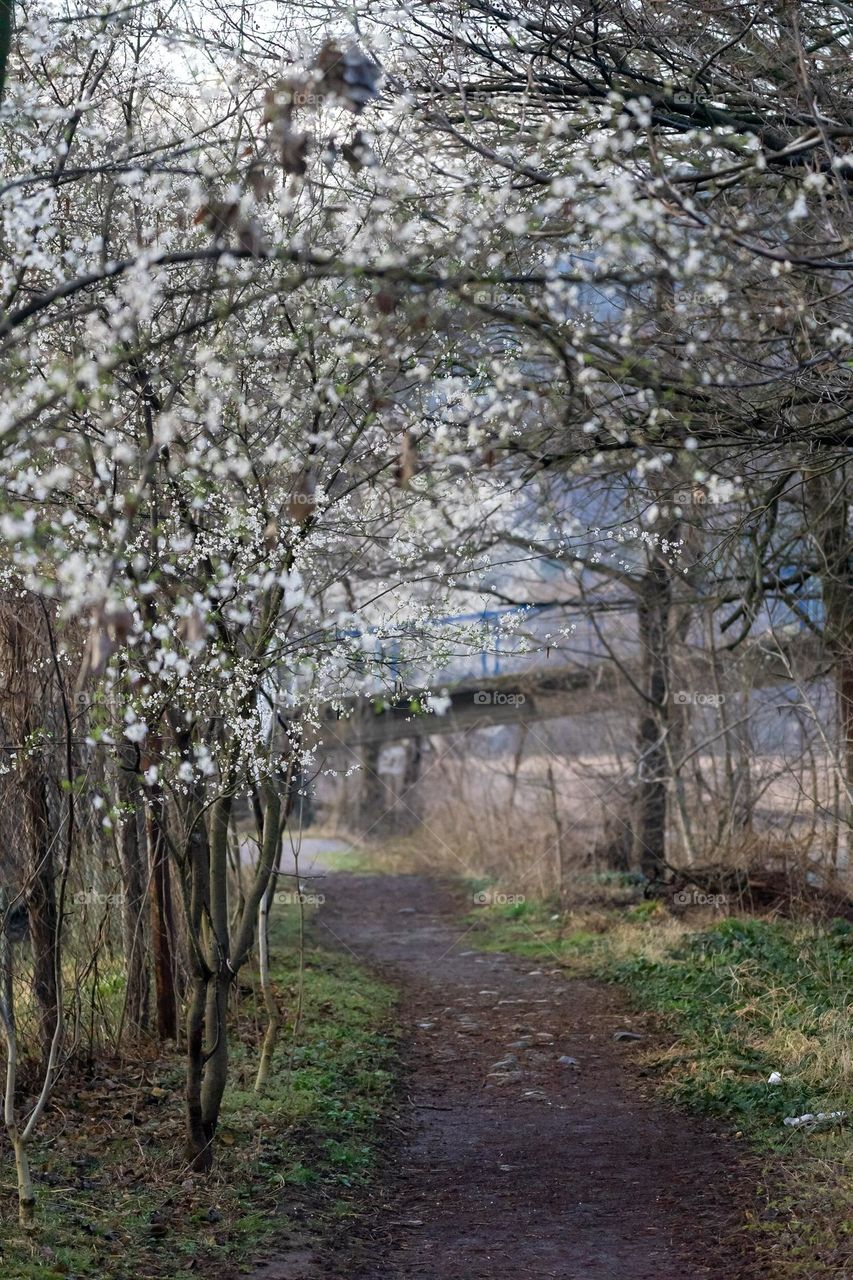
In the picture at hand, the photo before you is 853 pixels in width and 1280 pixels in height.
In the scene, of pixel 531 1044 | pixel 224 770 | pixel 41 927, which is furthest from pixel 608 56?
pixel 531 1044

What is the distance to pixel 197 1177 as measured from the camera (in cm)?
608

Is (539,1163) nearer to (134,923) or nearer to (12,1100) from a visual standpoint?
(12,1100)

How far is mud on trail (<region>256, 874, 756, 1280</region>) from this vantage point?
17.8 feet

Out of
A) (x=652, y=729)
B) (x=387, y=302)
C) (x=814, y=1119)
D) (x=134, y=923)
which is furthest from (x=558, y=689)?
(x=387, y=302)

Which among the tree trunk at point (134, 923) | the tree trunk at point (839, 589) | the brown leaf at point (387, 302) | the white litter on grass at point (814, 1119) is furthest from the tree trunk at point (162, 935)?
the tree trunk at point (839, 589)

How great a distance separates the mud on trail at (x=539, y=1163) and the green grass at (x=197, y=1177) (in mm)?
267

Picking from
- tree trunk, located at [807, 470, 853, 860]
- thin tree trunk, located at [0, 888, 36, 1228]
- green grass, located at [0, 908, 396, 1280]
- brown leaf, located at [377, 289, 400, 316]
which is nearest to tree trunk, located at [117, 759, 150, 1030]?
green grass, located at [0, 908, 396, 1280]

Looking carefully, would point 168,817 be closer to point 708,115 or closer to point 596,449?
point 596,449

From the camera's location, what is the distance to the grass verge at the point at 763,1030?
5527mm

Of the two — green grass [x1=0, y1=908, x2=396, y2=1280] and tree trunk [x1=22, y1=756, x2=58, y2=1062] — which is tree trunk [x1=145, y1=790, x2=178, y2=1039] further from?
tree trunk [x1=22, y1=756, x2=58, y2=1062]

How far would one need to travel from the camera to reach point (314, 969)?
38.5 feet

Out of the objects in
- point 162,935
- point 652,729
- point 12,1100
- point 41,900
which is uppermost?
point 652,729

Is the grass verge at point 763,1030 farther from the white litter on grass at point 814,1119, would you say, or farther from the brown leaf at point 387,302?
the brown leaf at point 387,302

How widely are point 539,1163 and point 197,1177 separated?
1.82 meters
